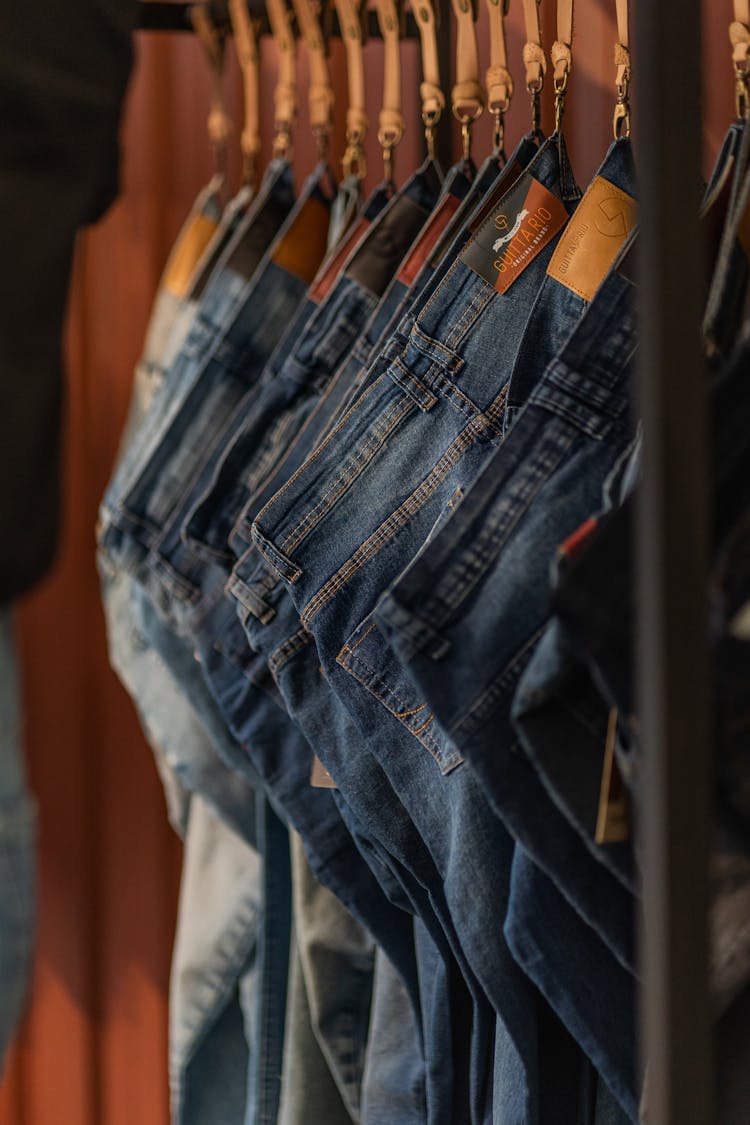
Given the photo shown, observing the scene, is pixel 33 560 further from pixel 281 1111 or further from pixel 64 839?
pixel 64 839

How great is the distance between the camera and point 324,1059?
103 centimetres

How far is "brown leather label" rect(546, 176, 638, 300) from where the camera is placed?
0.71m

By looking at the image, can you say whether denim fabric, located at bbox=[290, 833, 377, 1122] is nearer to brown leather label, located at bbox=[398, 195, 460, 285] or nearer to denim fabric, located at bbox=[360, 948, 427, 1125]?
denim fabric, located at bbox=[360, 948, 427, 1125]

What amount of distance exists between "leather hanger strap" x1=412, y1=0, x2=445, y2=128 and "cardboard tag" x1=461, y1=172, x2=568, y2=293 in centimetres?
18

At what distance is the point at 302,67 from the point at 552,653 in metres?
1.10

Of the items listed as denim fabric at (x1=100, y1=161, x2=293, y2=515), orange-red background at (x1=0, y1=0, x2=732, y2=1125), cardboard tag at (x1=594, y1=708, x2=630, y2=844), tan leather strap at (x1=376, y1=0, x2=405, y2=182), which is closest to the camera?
cardboard tag at (x1=594, y1=708, x2=630, y2=844)

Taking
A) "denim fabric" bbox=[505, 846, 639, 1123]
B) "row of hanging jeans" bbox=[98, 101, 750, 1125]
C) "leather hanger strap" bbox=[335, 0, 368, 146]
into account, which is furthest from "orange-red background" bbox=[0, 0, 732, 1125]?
"denim fabric" bbox=[505, 846, 639, 1123]

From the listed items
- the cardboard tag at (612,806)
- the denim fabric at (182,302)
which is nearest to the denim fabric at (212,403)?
the denim fabric at (182,302)

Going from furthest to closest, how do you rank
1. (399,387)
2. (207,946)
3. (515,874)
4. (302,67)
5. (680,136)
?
(302,67)
(207,946)
(399,387)
(515,874)
(680,136)

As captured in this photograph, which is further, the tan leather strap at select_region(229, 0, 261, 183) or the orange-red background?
the orange-red background

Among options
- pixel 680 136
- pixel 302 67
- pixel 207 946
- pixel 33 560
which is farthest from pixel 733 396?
pixel 302 67

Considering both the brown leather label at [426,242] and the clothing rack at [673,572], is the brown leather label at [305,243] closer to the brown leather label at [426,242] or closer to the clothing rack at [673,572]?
the brown leather label at [426,242]

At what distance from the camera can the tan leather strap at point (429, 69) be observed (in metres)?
0.89

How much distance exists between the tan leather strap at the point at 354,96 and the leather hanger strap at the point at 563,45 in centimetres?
27
